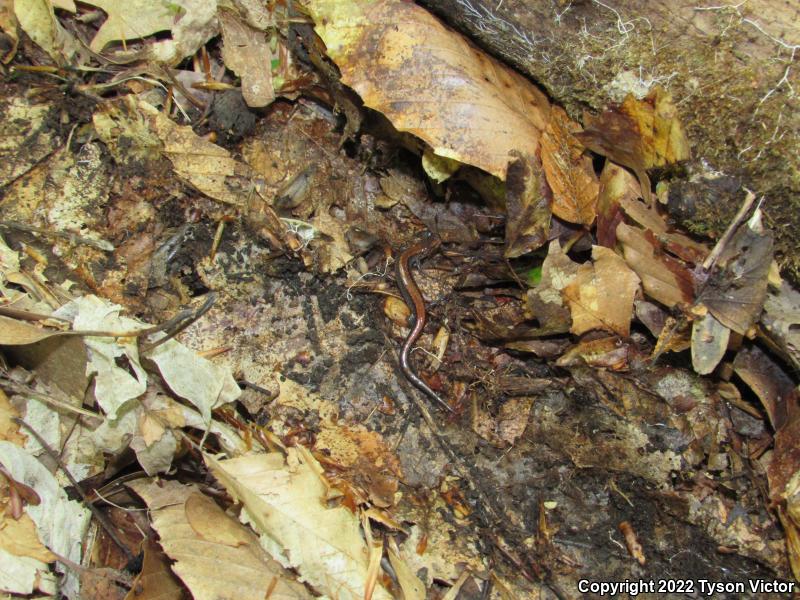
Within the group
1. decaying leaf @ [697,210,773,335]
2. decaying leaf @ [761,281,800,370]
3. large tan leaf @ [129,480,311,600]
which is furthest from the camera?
decaying leaf @ [761,281,800,370]

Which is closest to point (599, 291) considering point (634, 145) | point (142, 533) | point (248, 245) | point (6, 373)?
point (634, 145)

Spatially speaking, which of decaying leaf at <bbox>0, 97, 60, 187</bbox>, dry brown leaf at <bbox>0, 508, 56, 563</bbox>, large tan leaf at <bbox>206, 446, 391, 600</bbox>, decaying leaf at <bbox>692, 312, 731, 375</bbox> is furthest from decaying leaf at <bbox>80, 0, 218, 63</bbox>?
decaying leaf at <bbox>692, 312, 731, 375</bbox>

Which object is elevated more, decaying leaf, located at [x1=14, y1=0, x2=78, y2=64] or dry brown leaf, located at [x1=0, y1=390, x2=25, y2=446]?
decaying leaf, located at [x1=14, y1=0, x2=78, y2=64]

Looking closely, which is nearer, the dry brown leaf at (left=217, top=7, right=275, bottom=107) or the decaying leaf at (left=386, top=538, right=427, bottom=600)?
the decaying leaf at (left=386, top=538, right=427, bottom=600)

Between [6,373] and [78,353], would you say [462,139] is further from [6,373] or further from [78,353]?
[6,373]

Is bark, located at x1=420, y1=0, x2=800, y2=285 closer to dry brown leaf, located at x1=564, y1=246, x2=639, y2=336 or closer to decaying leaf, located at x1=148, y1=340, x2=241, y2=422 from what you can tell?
dry brown leaf, located at x1=564, y1=246, x2=639, y2=336

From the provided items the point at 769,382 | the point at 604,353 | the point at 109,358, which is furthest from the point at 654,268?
the point at 109,358
